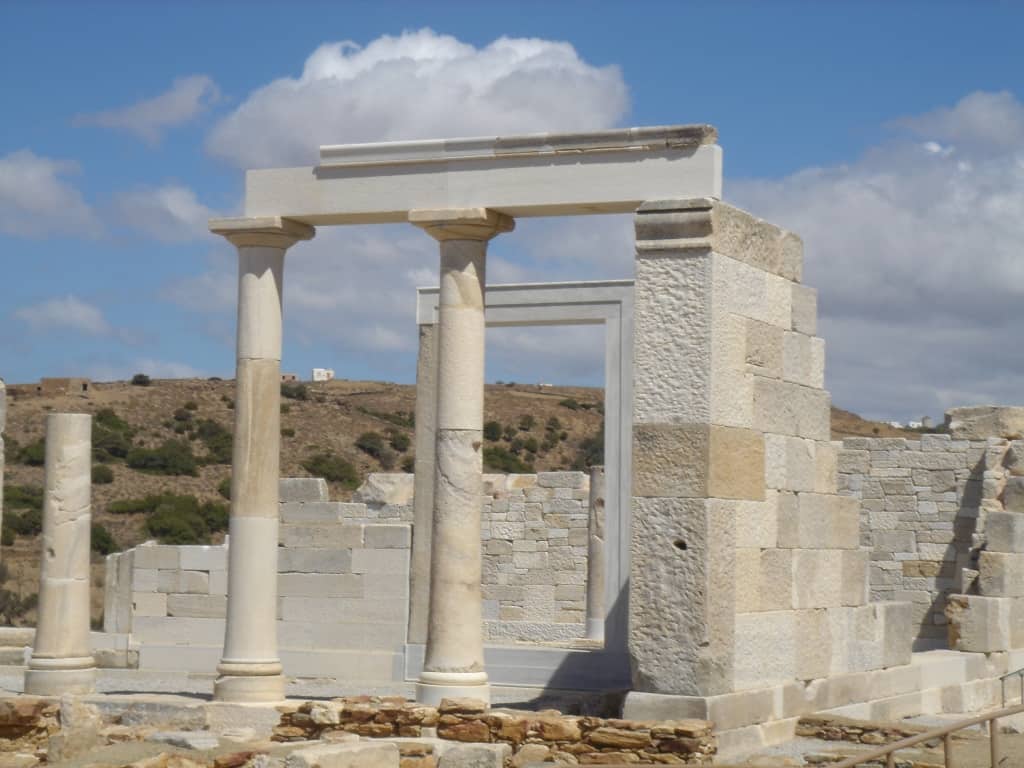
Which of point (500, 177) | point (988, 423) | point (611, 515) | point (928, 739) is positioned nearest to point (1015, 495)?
point (988, 423)

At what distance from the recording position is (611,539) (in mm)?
16438

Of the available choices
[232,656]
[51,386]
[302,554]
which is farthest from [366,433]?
[232,656]

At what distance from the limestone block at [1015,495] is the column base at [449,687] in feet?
31.5

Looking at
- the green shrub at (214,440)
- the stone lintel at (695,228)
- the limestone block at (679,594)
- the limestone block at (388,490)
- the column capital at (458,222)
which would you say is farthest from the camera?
the green shrub at (214,440)

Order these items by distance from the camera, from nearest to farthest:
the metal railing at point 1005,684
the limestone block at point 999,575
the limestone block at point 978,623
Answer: the metal railing at point 1005,684
the limestone block at point 978,623
the limestone block at point 999,575

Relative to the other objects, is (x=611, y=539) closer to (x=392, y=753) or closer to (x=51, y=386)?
(x=392, y=753)

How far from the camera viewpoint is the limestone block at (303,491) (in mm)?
18156

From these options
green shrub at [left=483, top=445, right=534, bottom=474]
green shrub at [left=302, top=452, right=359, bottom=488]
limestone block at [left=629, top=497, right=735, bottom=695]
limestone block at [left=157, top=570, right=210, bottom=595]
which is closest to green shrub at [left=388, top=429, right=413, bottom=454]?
green shrub at [left=483, top=445, right=534, bottom=474]

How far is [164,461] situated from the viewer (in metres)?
45.0

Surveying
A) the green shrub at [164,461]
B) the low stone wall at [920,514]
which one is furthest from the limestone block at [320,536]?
the green shrub at [164,461]

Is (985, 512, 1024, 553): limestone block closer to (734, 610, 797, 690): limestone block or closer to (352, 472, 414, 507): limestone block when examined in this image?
(734, 610, 797, 690): limestone block

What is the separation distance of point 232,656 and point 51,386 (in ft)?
137

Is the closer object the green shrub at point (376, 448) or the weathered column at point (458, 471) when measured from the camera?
the weathered column at point (458, 471)

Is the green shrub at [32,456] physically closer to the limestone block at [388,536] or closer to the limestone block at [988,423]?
the limestone block at [988,423]
